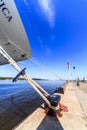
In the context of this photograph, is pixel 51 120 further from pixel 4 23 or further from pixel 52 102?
pixel 4 23

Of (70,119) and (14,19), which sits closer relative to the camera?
(14,19)

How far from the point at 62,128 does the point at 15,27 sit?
466 cm

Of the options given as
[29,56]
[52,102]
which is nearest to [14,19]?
[29,56]

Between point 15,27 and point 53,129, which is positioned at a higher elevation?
point 15,27

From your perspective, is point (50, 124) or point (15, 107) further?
point (15, 107)

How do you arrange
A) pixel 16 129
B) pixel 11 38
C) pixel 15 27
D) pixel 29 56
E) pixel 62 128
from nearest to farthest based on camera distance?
pixel 16 129 → pixel 62 128 → pixel 15 27 → pixel 11 38 → pixel 29 56

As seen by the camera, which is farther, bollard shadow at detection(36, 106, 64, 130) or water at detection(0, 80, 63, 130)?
water at detection(0, 80, 63, 130)

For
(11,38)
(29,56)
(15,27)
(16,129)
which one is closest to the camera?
(16,129)

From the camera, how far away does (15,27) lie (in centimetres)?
487

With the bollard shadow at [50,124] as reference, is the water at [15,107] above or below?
below

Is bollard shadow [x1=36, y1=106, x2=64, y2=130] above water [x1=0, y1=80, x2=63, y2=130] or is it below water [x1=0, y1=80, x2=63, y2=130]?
above

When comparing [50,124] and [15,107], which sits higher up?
[50,124]

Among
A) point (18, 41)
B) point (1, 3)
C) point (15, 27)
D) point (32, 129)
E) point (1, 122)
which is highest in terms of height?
point (1, 3)

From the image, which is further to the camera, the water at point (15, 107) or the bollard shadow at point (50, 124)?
the water at point (15, 107)
